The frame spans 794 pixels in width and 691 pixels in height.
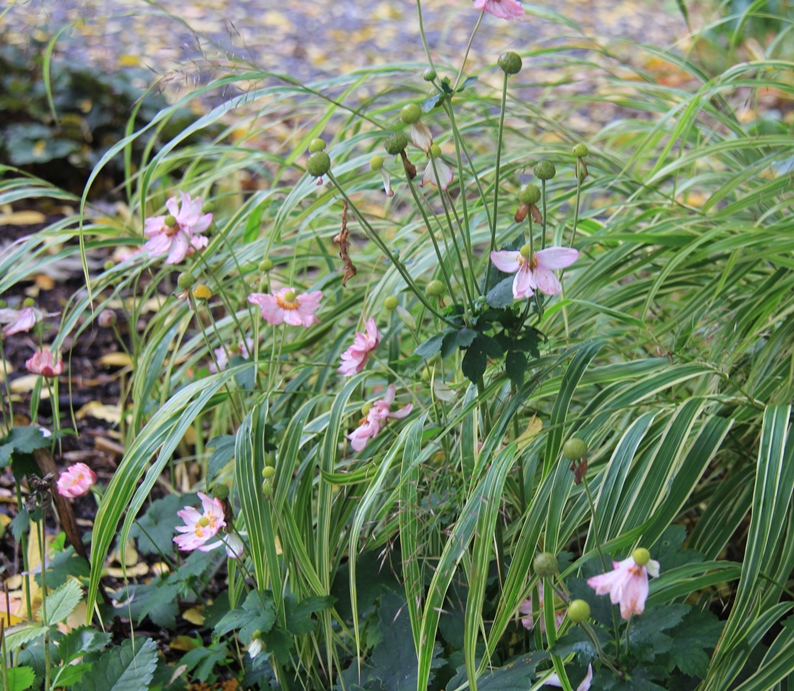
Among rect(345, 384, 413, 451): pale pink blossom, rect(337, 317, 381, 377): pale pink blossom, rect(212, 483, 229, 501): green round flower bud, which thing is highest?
rect(337, 317, 381, 377): pale pink blossom

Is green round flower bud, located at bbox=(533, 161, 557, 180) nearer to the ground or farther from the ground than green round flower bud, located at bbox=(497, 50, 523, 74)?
nearer to the ground

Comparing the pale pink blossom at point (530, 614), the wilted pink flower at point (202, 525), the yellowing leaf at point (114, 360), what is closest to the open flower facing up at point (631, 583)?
the pale pink blossom at point (530, 614)

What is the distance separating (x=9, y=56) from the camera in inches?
101

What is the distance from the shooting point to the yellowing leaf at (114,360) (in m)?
1.83

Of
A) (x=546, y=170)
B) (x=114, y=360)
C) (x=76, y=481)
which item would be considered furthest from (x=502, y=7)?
(x=114, y=360)

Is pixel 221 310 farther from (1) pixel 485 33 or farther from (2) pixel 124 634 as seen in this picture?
(1) pixel 485 33

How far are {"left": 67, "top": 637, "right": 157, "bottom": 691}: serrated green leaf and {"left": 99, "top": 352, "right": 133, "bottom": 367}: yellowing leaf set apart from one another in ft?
3.14

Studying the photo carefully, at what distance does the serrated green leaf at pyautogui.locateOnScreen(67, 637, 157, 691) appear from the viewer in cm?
94

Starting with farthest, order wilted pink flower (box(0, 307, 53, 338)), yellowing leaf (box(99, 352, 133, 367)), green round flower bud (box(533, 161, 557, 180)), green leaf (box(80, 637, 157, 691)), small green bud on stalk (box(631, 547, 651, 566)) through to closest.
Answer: yellowing leaf (box(99, 352, 133, 367))
wilted pink flower (box(0, 307, 53, 338))
green leaf (box(80, 637, 157, 691))
green round flower bud (box(533, 161, 557, 180))
small green bud on stalk (box(631, 547, 651, 566))

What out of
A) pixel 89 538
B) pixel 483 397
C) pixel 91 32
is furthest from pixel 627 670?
pixel 91 32

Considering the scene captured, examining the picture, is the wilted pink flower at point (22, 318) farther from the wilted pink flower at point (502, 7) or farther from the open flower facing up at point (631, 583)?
the open flower facing up at point (631, 583)

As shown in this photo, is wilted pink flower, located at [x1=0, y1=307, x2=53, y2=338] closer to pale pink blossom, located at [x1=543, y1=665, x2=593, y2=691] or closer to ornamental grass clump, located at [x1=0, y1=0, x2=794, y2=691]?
ornamental grass clump, located at [x1=0, y1=0, x2=794, y2=691]

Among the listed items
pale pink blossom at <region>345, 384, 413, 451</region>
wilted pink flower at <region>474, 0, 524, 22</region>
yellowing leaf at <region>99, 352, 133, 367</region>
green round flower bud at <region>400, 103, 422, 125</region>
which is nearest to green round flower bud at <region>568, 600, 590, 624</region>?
pale pink blossom at <region>345, 384, 413, 451</region>

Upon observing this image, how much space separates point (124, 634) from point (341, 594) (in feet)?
1.17
